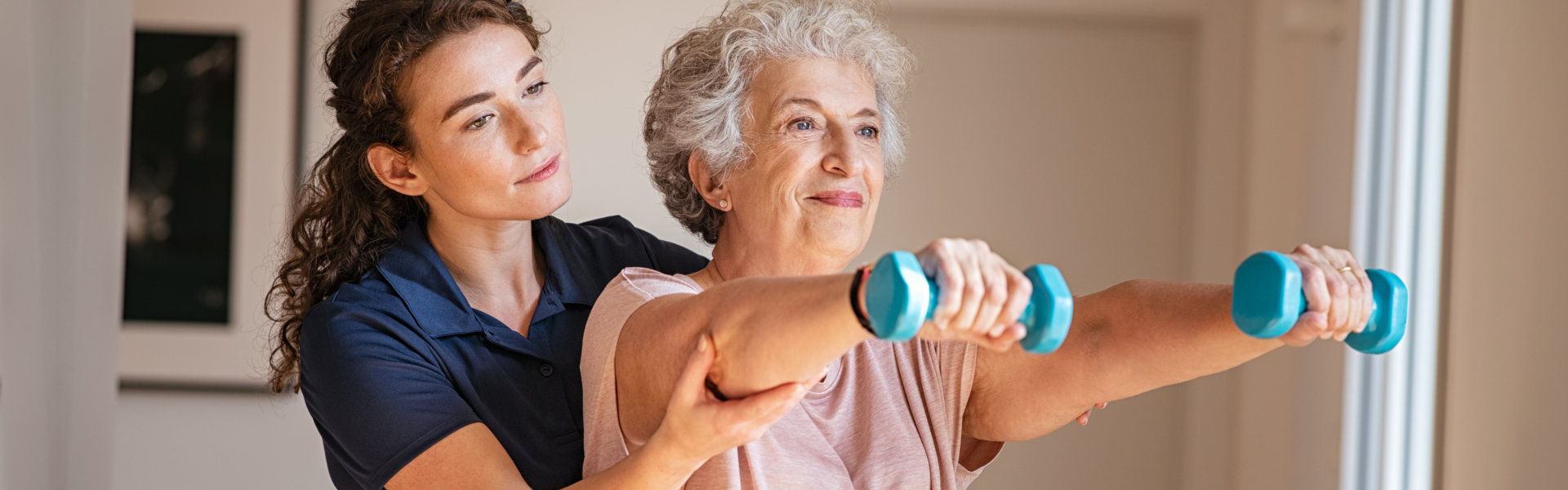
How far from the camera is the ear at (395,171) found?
5.88 feet

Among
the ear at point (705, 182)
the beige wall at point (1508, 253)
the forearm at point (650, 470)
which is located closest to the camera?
the forearm at point (650, 470)

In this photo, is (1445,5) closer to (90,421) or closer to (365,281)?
(365,281)

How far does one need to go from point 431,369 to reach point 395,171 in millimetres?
361

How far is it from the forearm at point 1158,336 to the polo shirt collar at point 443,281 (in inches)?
31.4

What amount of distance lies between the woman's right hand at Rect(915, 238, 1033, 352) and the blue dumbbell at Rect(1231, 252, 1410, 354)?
10.5 inches

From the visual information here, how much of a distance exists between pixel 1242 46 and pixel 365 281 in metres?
2.39

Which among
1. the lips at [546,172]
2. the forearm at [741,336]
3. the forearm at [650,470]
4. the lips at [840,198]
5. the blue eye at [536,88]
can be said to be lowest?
the forearm at [650,470]

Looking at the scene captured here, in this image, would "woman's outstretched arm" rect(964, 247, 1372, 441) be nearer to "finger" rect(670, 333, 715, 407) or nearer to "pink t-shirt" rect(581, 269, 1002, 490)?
"pink t-shirt" rect(581, 269, 1002, 490)

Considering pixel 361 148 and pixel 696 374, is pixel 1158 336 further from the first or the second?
pixel 361 148

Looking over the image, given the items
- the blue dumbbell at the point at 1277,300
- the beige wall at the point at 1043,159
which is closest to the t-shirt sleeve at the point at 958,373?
the blue dumbbell at the point at 1277,300

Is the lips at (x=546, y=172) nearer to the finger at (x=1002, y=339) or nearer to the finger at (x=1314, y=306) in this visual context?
the finger at (x=1002, y=339)

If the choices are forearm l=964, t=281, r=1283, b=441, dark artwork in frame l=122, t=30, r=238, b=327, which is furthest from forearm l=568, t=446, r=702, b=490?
dark artwork in frame l=122, t=30, r=238, b=327

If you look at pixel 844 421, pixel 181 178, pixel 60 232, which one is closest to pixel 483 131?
pixel 844 421

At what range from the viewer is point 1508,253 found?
2113 millimetres
